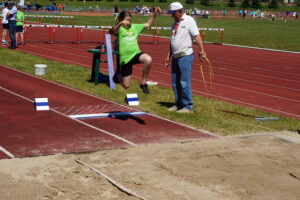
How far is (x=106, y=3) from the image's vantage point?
96688 millimetres

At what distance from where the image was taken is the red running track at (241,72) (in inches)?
511

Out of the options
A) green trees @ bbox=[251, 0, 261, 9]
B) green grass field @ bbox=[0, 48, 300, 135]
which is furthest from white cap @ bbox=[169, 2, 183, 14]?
green trees @ bbox=[251, 0, 261, 9]

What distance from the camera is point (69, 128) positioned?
8.95 m

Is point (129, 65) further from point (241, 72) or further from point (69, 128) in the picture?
point (241, 72)

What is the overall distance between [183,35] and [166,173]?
439 centimetres

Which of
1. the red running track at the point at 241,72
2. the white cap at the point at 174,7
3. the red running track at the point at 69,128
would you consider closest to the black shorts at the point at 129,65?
the red running track at the point at 69,128

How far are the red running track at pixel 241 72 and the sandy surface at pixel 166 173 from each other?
4.28 metres

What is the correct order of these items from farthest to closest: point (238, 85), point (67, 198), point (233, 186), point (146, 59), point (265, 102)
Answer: point (238, 85)
point (265, 102)
point (146, 59)
point (233, 186)
point (67, 198)

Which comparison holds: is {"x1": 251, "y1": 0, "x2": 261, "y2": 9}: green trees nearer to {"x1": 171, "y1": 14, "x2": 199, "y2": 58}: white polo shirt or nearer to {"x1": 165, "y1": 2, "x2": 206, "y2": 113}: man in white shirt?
{"x1": 165, "y1": 2, "x2": 206, "y2": 113}: man in white shirt

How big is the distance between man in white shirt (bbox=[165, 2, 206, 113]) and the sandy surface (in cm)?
266

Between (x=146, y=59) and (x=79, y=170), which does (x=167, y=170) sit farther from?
(x=146, y=59)

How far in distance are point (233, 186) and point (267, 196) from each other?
0.43 metres

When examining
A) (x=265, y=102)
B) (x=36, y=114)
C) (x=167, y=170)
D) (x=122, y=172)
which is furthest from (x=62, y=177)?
(x=265, y=102)

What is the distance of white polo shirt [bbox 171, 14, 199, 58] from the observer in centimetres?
1009
